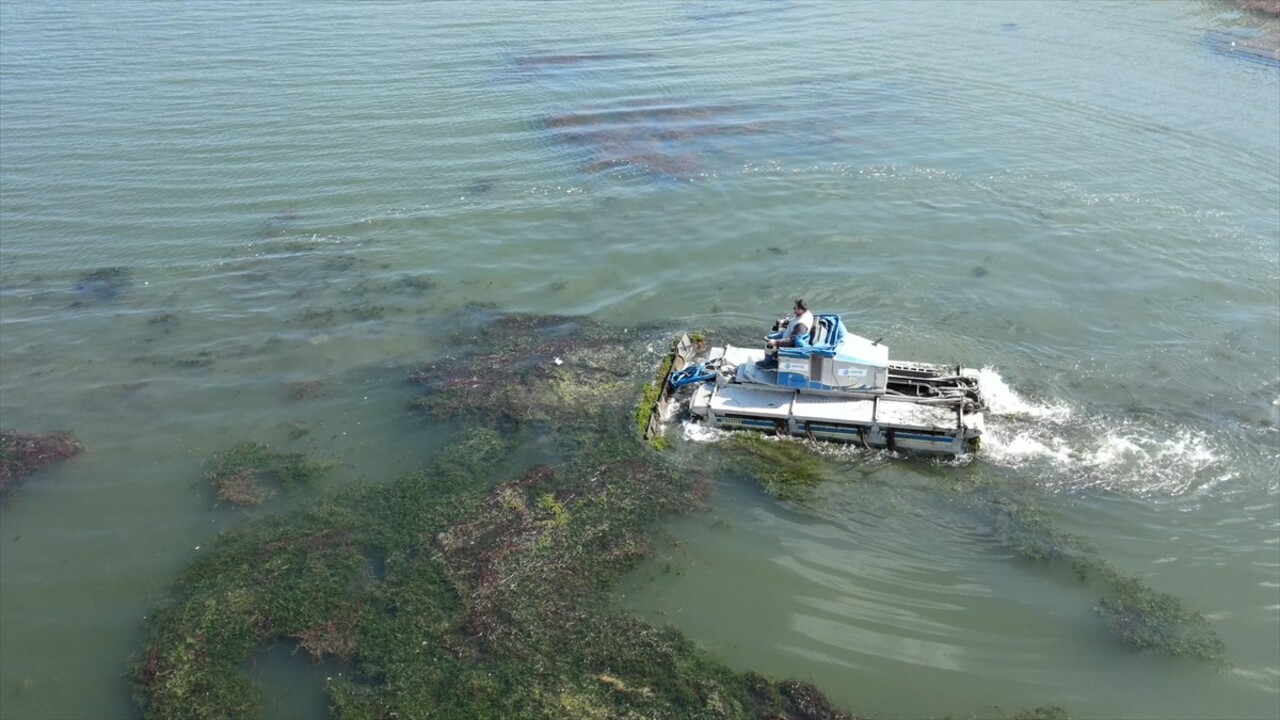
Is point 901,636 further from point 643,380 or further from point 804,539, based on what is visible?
point 643,380

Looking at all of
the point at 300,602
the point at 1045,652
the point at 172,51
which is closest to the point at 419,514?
the point at 300,602

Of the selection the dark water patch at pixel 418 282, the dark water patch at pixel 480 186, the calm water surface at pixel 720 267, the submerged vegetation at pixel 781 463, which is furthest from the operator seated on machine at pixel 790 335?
the dark water patch at pixel 480 186

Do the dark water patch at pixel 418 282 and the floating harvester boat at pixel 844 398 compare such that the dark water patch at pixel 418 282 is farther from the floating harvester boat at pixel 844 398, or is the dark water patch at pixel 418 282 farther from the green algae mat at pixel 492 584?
the floating harvester boat at pixel 844 398

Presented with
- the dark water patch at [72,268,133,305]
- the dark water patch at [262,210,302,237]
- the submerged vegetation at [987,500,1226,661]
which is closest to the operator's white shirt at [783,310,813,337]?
the submerged vegetation at [987,500,1226,661]

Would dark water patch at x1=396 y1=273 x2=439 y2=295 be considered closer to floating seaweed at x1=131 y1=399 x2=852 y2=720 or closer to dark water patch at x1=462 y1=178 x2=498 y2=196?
dark water patch at x1=462 y1=178 x2=498 y2=196

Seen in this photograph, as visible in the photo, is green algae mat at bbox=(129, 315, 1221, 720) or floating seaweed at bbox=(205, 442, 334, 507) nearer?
green algae mat at bbox=(129, 315, 1221, 720)

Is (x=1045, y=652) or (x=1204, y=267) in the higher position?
(x=1204, y=267)
